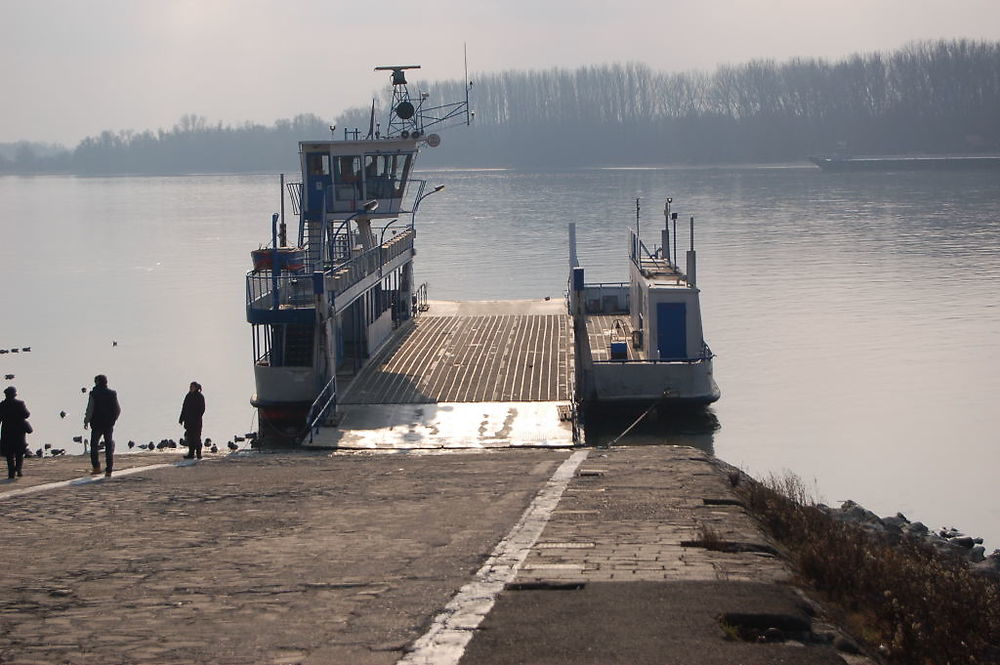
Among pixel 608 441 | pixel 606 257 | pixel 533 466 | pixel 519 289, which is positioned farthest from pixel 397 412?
pixel 606 257

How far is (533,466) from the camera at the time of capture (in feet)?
55.2

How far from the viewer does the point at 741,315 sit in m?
44.5

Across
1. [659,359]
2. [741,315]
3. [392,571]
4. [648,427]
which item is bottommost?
[648,427]

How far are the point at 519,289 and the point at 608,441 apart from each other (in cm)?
2735

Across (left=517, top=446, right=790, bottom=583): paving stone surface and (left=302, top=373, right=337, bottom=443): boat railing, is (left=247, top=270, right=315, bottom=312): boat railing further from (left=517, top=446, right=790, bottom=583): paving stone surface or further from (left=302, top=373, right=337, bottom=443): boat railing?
(left=517, top=446, right=790, bottom=583): paving stone surface

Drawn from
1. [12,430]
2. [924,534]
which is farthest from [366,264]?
[924,534]

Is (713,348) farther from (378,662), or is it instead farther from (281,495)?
(378,662)

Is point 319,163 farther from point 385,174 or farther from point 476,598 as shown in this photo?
point 476,598

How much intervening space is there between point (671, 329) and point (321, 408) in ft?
29.6

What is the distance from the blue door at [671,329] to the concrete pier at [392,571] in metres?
13.6

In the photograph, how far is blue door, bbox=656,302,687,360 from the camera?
96.0 feet

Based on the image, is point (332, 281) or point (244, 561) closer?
point (244, 561)

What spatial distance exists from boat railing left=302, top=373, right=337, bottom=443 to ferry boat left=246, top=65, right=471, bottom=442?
35 millimetres

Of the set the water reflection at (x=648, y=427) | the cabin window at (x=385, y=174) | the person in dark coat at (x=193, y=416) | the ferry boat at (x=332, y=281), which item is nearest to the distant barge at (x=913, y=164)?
the ferry boat at (x=332, y=281)
